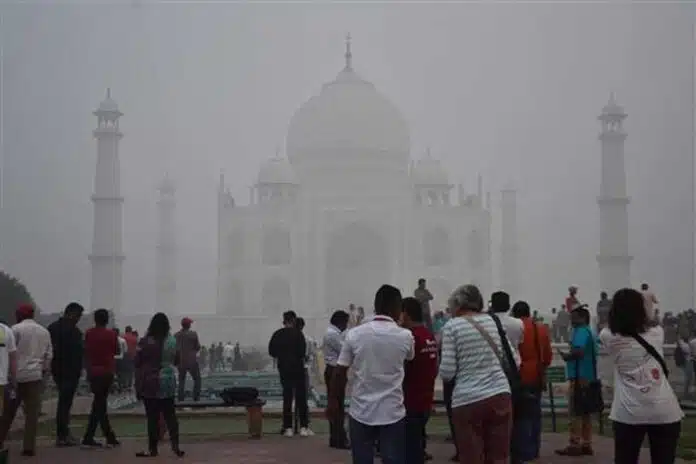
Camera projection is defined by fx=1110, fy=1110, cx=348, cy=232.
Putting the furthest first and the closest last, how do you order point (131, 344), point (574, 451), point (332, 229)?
point (332, 229) < point (131, 344) < point (574, 451)

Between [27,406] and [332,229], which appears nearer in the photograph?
[27,406]

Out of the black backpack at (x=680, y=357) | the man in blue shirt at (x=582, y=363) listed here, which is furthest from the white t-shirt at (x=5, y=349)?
the black backpack at (x=680, y=357)

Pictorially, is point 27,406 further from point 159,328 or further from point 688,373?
point 688,373

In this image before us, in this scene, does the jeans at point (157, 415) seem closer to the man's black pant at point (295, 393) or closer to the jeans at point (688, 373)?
the man's black pant at point (295, 393)

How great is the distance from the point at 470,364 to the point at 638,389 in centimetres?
61

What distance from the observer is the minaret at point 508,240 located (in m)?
29.1

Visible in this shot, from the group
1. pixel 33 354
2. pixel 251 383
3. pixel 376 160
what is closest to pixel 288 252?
pixel 376 160

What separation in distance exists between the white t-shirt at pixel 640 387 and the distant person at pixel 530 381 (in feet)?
4.41

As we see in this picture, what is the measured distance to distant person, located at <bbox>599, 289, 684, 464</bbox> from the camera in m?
3.91

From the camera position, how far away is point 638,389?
→ 3941 millimetres

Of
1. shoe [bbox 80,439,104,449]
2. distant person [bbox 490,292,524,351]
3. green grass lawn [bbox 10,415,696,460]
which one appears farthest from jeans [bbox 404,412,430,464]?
shoe [bbox 80,439,104,449]

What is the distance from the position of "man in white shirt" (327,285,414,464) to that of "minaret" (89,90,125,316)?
23.5 m

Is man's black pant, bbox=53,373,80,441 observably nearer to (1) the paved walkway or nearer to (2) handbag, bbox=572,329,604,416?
(1) the paved walkway

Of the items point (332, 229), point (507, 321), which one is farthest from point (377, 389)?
point (332, 229)
